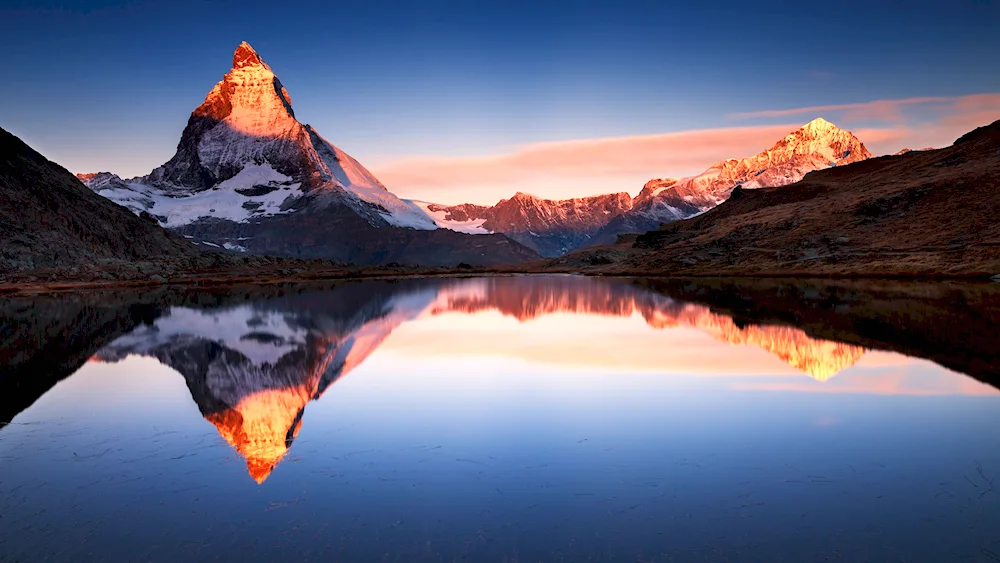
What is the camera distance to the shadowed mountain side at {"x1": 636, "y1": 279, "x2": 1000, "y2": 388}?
31688 millimetres

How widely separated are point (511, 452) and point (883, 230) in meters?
135

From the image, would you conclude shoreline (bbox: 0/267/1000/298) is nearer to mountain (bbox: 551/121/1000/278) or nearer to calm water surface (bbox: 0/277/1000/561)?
mountain (bbox: 551/121/1000/278)

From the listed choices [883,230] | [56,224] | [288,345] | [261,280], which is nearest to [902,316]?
[288,345]

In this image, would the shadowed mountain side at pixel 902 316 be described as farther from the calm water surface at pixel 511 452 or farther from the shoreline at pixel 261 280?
the shoreline at pixel 261 280

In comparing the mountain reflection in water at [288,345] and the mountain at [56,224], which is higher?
the mountain at [56,224]

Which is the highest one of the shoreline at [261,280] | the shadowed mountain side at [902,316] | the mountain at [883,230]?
the mountain at [883,230]

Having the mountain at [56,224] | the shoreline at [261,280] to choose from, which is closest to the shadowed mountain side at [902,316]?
the shoreline at [261,280]

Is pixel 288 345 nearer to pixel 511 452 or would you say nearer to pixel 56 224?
pixel 511 452

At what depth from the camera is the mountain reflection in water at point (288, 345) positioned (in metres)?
21.8

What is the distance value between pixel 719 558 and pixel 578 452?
6194 mm

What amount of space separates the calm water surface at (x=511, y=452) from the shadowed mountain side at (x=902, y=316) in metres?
0.59

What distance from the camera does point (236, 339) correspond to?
4291cm

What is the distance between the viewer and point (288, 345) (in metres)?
39.6

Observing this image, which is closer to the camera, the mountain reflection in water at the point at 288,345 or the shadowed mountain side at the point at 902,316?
the mountain reflection in water at the point at 288,345
